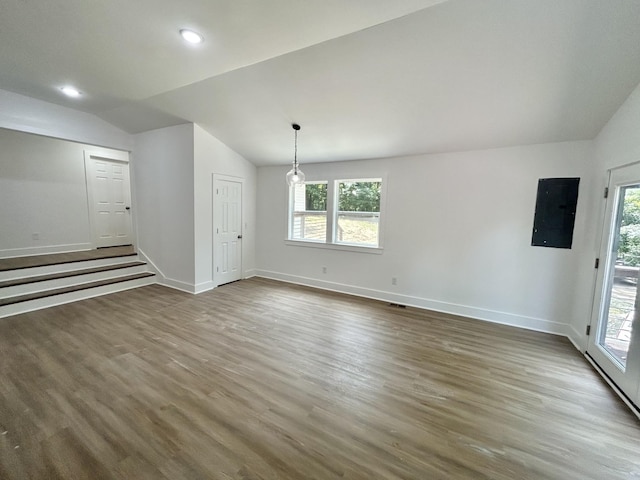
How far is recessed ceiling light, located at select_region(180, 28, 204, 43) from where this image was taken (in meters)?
2.05

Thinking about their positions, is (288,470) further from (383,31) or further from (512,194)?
(512,194)

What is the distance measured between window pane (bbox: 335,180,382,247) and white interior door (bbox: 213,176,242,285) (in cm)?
211

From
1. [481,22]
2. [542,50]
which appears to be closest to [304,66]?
[481,22]

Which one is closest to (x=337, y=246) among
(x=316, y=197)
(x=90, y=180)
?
(x=316, y=197)

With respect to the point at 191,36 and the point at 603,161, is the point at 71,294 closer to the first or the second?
the point at 191,36

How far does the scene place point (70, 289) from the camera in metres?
4.05

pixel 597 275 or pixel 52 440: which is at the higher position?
pixel 597 275

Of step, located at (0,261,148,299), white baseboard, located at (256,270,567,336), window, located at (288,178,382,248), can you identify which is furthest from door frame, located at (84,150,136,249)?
white baseboard, located at (256,270,567,336)

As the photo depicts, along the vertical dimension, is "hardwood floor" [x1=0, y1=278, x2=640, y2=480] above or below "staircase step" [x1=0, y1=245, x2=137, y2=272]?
below

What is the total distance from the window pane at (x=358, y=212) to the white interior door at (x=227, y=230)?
2.11 m

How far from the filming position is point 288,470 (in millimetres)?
1490

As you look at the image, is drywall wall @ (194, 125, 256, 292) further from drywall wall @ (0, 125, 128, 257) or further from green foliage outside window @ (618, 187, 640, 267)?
green foliage outside window @ (618, 187, 640, 267)

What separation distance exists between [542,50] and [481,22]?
24.4 inches

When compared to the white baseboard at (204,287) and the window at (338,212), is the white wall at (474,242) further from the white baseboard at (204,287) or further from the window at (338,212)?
the white baseboard at (204,287)
